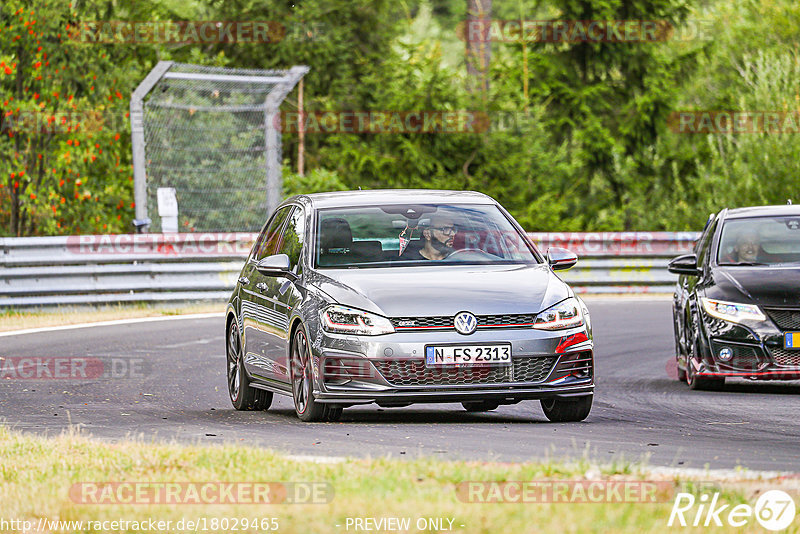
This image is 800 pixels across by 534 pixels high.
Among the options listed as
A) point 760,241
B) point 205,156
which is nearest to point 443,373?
point 760,241

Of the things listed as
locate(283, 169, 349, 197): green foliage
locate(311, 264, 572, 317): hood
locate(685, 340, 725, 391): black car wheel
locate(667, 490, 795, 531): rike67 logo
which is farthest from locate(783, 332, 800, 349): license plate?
locate(283, 169, 349, 197): green foliage

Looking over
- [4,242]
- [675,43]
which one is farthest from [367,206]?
[675,43]

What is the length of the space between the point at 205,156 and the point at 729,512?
66.7 ft

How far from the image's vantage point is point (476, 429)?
380 inches

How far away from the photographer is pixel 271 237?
1204 cm

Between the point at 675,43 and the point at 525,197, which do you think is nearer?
the point at 525,197

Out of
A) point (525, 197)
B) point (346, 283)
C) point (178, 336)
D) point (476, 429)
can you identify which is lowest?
point (525, 197)

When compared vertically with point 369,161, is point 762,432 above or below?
above

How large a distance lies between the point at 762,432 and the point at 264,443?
10.1 feet

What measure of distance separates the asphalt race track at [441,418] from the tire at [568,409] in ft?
0.37

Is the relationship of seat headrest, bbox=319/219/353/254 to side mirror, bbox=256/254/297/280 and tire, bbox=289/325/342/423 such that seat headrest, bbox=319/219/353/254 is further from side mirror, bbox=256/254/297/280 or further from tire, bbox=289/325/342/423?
tire, bbox=289/325/342/423

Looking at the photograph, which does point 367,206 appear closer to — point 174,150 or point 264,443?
point 264,443

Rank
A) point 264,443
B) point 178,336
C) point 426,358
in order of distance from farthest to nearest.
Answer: point 178,336 → point 426,358 → point 264,443

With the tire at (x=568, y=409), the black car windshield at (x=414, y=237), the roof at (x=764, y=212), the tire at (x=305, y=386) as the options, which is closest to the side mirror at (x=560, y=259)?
the black car windshield at (x=414, y=237)
